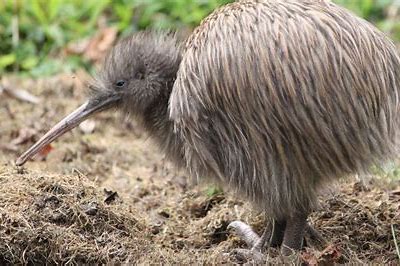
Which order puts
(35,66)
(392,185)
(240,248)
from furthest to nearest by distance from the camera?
1. (35,66)
2. (392,185)
3. (240,248)

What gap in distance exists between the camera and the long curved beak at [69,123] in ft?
13.8

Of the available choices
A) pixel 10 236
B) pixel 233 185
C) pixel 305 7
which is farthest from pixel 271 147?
pixel 10 236

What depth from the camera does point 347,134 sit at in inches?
135

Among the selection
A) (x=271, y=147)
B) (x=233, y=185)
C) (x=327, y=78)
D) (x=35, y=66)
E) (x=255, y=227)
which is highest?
(x=327, y=78)

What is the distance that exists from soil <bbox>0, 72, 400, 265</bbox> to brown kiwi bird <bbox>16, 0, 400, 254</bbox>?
1.12ft

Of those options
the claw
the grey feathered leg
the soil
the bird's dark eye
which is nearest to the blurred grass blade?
the soil

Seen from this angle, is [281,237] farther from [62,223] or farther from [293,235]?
[62,223]

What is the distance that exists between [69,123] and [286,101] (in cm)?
123

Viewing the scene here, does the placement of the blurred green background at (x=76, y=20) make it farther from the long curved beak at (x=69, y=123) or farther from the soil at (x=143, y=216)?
the long curved beak at (x=69, y=123)

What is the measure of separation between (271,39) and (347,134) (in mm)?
457

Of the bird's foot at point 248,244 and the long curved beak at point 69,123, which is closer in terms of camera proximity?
the bird's foot at point 248,244

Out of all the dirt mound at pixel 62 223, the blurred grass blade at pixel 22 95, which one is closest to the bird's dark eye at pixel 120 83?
the dirt mound at pixel 62 223

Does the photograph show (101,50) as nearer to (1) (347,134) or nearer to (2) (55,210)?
(2) (55,210)

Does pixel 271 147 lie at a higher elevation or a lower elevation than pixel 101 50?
higher
